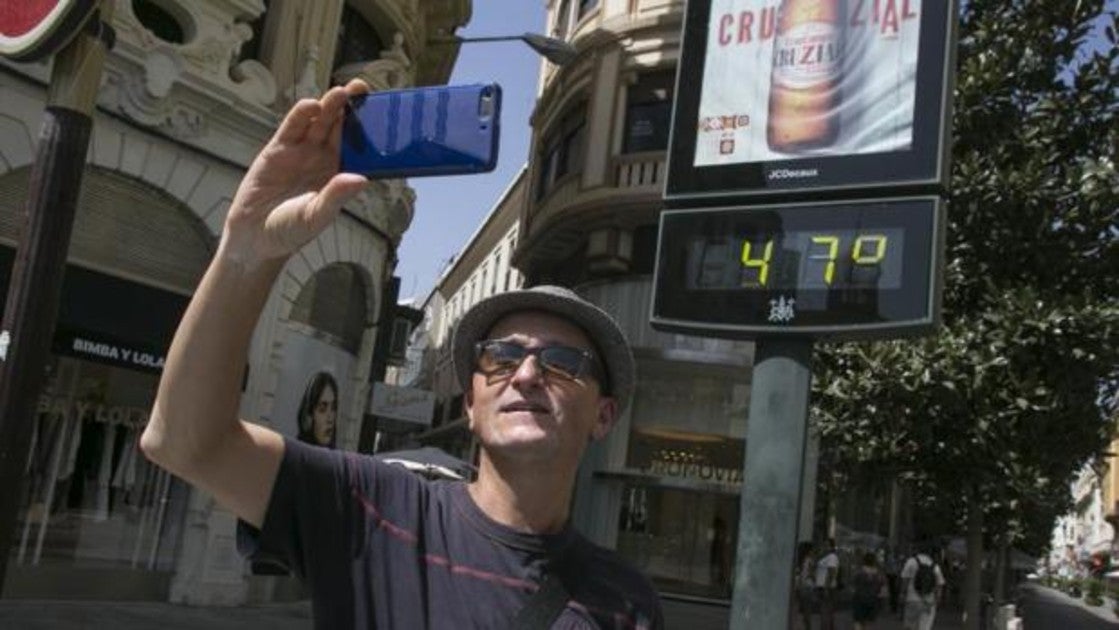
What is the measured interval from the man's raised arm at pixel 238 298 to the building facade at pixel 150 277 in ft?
→ 31.6

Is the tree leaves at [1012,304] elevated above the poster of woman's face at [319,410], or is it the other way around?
the tree leaves at [1012,304]

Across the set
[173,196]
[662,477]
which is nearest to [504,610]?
[173,196]

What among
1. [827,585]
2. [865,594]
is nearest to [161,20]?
[827,585]

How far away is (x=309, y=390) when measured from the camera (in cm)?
1533

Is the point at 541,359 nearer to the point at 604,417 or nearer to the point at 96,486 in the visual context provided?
the point at 604,417

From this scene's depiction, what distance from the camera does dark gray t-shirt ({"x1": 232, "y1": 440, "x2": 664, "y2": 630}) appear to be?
1975 mm

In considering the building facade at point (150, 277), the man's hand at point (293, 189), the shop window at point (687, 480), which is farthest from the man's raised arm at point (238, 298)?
the shop window at point (687, 480)

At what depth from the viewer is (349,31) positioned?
16.6 metres

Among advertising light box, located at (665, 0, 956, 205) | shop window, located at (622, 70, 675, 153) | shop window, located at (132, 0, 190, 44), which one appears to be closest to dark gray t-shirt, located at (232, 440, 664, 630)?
advertising light box, located at (665, 0, 956, 205)

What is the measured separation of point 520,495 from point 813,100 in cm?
513

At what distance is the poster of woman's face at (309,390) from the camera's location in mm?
14836

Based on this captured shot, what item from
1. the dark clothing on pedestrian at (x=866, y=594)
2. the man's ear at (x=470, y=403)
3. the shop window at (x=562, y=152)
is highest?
the shop window at (x=562, y=152)

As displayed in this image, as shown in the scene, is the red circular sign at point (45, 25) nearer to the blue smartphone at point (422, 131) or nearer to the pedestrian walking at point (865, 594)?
the blue smartphone at point (422, 131)

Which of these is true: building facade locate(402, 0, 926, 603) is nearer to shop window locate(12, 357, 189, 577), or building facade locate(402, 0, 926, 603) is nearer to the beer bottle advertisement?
shop window locate(12, 357, 189, 577)
